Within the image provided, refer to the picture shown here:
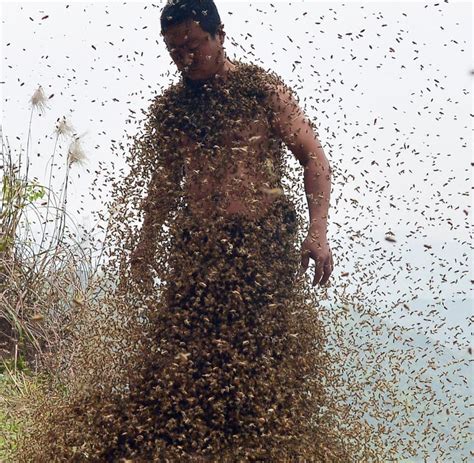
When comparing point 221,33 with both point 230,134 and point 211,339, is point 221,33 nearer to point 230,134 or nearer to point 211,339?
point 230,134

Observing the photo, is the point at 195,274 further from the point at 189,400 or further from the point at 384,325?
the point at 384,325

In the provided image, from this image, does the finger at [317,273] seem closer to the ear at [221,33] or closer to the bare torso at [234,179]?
the bare torso at [234,179]

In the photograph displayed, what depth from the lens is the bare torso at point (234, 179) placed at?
2.13 meters

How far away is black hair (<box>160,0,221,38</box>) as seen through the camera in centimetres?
214

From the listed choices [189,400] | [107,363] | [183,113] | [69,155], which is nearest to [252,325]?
[189,400]

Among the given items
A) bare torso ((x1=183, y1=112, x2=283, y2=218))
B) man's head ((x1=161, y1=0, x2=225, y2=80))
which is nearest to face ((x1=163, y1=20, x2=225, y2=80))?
man's head ((x1=161, y1=0, x2=225, y2=80))

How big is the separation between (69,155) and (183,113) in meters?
2.75

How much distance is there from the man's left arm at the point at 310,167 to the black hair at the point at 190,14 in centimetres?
29

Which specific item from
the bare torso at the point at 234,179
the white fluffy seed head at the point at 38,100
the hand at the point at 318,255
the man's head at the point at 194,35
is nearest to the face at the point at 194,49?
the man's head at the point at 194,35

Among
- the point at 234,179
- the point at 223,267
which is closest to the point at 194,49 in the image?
the point at 234,179

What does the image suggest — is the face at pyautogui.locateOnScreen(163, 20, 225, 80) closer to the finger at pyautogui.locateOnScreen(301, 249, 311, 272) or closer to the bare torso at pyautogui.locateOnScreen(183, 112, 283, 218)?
the bare torso at pyautogui.locateOnScreen(183, 112, 283, 218)

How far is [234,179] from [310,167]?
319 millimetres

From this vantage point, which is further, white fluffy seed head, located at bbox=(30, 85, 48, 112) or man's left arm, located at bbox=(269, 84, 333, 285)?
white fluffy seed head, located at bbox=(30, 85, 48, 112)

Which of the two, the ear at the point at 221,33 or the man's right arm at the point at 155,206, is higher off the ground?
the ear at the point at 221,33
